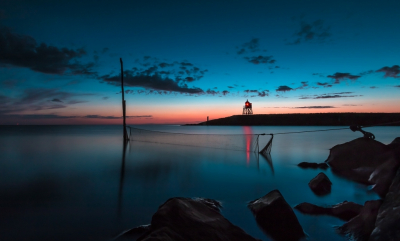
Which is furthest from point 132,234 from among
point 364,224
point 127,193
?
point 364,224

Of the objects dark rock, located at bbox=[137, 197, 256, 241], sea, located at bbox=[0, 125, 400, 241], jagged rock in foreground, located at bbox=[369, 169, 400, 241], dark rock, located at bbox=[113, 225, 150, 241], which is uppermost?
jagged rock in foreground, located at bbox=[369, 169, 400, 241]

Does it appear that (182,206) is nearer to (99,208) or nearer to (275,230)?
(275,230)

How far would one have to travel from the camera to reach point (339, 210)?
16.2 feet

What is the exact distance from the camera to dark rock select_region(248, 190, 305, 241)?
13.4 feet

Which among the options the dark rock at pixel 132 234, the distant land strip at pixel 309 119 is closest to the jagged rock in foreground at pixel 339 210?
the dark rock at pixel 132 234

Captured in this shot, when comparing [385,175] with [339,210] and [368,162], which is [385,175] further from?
[339,210]

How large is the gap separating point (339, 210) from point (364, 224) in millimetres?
1194

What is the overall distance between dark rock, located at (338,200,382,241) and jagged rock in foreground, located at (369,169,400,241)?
47 centimetres

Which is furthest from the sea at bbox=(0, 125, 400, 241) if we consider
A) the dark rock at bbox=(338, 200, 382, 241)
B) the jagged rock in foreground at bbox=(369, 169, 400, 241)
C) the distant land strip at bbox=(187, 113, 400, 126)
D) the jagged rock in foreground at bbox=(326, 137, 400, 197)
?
the distant land strip at bbox=(187, 113, 400, 126)

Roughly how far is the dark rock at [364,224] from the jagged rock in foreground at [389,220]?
471 mm

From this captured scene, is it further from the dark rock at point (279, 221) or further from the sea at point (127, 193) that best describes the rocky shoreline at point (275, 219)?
the sea at point (127, 193)

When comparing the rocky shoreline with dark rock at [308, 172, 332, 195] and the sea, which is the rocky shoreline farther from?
the sea

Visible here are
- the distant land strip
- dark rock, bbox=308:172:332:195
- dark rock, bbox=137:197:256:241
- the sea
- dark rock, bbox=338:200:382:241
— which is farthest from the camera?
the distant land strip

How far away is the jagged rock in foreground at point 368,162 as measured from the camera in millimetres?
6590
